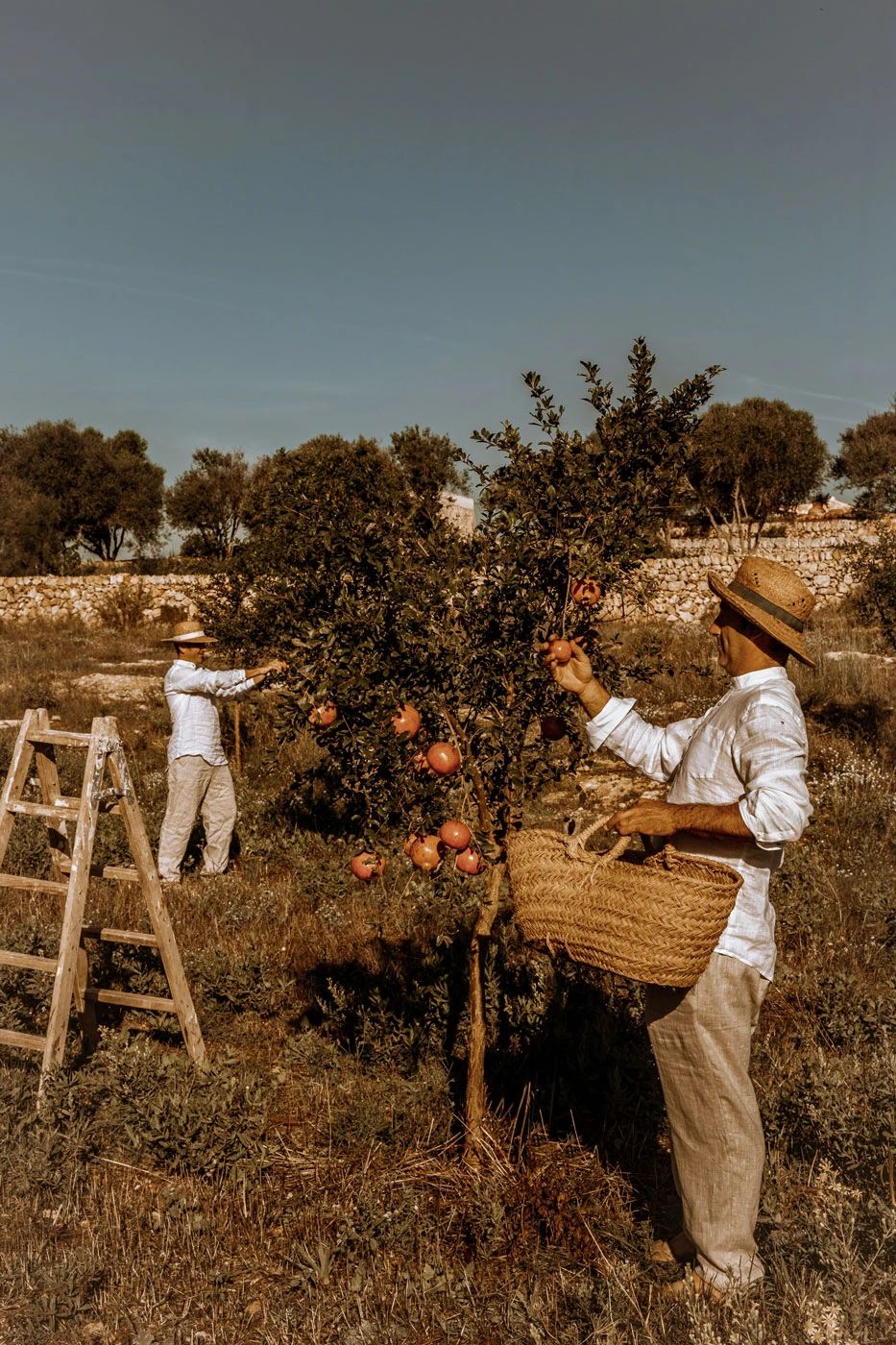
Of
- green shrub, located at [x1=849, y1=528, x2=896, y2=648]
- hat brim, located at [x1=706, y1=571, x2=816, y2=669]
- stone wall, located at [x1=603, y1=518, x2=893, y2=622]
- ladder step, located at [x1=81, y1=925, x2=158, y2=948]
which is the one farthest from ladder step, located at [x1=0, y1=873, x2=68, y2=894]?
stone wall, located at [x1=603, y1=518, x2=893, y2=622]

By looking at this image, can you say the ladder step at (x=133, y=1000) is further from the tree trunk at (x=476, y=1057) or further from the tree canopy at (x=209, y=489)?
the tree canopy at (x=209, y=489)

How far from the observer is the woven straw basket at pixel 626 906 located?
3027mm

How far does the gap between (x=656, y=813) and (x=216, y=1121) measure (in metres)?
2.76

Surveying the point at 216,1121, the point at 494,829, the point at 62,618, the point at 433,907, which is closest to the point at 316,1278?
the point at 216,1121

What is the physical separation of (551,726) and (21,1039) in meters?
3.18

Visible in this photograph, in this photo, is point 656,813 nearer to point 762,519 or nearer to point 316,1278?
point 316,1278

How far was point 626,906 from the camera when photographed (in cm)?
311

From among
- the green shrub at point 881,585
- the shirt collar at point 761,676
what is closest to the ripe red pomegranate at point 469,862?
the shirt collar at point 761,676

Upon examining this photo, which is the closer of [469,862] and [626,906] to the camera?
[626,906]

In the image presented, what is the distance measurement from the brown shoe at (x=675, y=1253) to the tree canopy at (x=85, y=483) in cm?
4073

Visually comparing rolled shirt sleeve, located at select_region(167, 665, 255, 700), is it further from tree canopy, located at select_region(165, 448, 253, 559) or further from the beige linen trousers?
tree canopy, located at select_region(165, 448, 253, 559)

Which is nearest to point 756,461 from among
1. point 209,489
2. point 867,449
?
point 867,449

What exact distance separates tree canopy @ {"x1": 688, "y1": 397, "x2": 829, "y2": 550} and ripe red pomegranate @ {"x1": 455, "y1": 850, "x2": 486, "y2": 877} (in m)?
35.2

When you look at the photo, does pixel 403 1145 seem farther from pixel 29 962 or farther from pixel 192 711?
pixel 192 711
